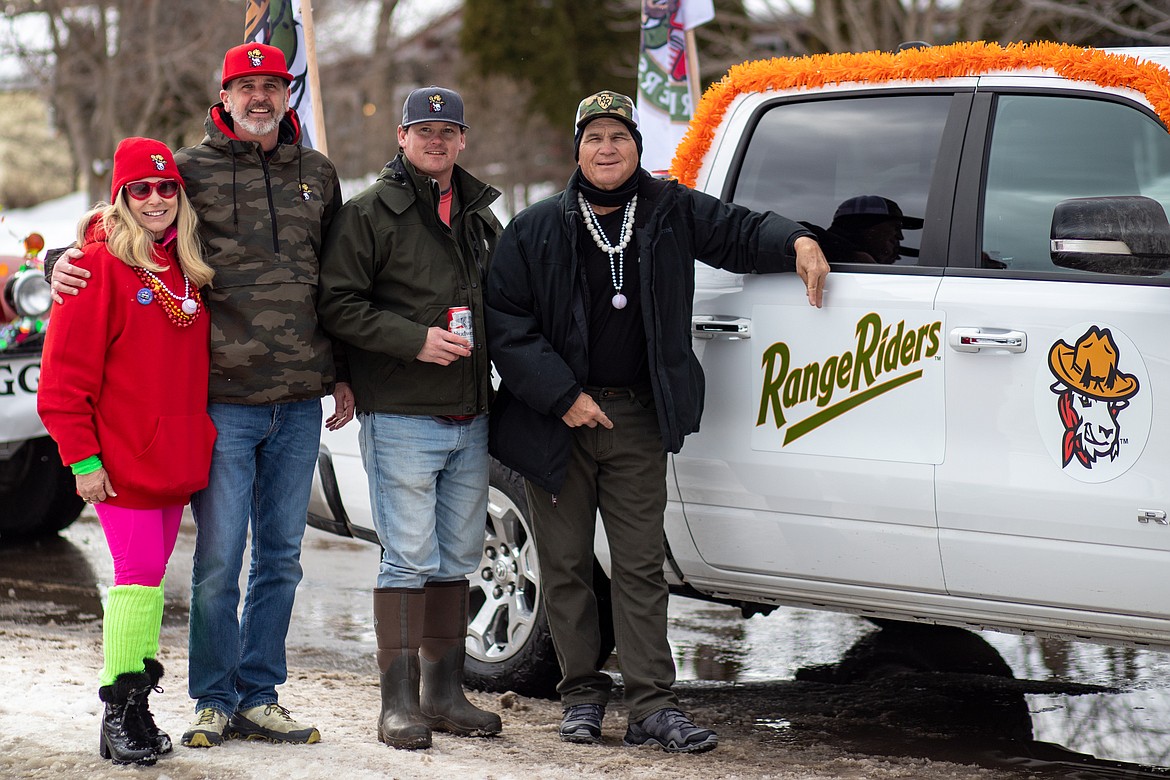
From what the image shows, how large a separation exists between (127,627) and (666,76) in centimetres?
457

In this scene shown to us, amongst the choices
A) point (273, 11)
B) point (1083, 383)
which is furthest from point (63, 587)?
point (1083, 383)

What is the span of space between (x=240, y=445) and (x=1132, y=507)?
2329 mm

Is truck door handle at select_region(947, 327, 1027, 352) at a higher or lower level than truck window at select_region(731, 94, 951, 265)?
lower

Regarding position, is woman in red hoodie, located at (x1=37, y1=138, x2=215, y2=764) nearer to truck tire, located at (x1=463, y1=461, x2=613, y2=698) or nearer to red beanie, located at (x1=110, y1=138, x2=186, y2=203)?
red beanie, located at (x1=110, y1=138, x2=186, y2=203)

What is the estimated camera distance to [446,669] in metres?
4.10

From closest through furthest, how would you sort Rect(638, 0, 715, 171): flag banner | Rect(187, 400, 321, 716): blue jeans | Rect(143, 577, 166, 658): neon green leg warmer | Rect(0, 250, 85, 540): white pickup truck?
Rect(143, 577, 166, 658): neon green leg warmer, Rect(187, 400, 321, 716): blue jeans, Rect(0, 250, 85, 540): white pickup truck, Rect(638, 0, 715, 171): flag banner

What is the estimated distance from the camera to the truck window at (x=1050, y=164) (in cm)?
355

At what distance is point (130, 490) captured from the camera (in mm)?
3529

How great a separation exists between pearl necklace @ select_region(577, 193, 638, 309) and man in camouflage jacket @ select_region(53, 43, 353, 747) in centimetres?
75

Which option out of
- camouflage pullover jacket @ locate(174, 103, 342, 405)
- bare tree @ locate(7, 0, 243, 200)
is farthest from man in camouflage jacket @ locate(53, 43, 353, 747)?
bare tree @ locate(7, 0, 243, 200)

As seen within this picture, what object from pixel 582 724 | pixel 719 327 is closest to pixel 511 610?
pixel 582 724

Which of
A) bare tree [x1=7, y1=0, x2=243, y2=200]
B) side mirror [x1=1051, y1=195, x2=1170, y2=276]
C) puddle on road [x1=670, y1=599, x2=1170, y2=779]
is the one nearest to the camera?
side mirror [x1=1051, y1=195, x2=1170, y2=276]

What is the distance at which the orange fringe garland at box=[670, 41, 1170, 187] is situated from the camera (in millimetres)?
3570

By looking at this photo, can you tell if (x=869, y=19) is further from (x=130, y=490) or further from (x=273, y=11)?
(x=130, y=490)
